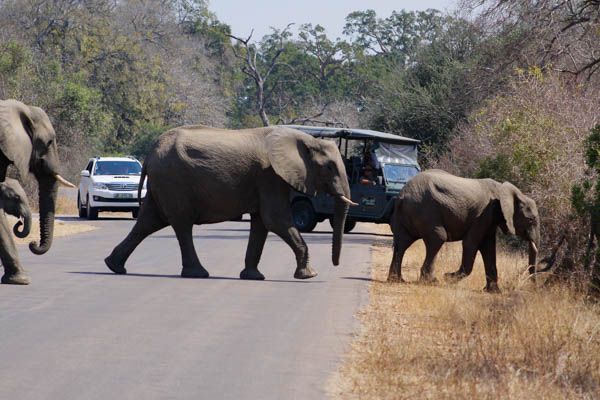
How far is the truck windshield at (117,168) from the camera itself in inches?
1515

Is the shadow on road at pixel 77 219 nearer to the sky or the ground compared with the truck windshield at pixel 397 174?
nearer to the ground

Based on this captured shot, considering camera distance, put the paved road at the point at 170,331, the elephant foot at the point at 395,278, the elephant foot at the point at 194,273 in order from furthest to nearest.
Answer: the elephant foot at the point at 395,278 → the elephant foot at the point at 194,273 → the paved road at the point at 170,331

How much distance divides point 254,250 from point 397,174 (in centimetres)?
1371

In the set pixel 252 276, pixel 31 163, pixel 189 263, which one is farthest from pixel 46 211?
pixel 252 276

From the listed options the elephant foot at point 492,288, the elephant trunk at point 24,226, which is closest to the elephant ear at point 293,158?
the elephant foot at point 492,288

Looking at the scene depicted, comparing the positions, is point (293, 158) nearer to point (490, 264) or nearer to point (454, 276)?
point (454, 276)

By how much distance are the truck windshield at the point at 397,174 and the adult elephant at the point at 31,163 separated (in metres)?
16.1

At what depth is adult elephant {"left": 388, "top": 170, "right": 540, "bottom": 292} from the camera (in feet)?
61.7

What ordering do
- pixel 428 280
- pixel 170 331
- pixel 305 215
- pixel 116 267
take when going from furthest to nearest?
pixel 305 215 < pixel 116 267 < pixel 428 280 < pixel 170 331

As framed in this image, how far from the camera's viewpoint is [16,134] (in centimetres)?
1578

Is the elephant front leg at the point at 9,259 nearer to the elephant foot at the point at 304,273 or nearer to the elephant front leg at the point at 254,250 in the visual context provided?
the elephant front leg at the point at 254,250

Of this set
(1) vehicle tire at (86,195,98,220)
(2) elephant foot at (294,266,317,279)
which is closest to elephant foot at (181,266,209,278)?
(2) elephant foot at (294,266,317,279)

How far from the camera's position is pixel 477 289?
746 inches

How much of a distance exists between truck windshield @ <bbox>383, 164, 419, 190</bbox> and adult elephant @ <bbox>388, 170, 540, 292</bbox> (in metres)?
12.6
